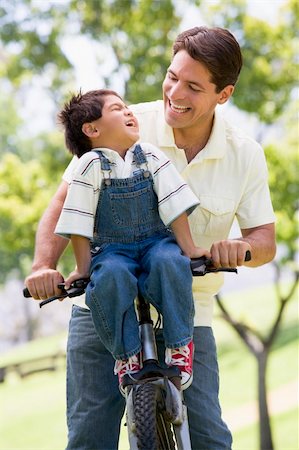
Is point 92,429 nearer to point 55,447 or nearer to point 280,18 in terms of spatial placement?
point 280,18

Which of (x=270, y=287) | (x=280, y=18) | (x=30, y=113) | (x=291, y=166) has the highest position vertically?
(x=30, y=113)

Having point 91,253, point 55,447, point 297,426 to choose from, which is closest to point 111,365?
point 91,253

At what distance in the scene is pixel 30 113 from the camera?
24.3 metres

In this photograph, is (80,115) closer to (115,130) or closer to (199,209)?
(115,130)

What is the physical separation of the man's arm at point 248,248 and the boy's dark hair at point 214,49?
1.68ft

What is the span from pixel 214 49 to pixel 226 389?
1741cm

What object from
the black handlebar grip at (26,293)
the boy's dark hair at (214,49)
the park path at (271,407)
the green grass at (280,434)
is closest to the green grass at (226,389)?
the green grass at (280,434)

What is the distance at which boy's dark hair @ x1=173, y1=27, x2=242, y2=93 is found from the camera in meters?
3.12

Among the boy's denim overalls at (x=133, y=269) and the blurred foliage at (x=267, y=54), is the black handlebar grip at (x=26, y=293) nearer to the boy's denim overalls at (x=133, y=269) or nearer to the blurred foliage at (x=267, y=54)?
the boy's denim overalls at (x=133, y=269)

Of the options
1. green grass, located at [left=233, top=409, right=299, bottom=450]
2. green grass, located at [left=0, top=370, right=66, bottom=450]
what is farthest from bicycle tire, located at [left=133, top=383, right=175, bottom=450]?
green grass, located at [left=0, top=370, right=66, bottom=450]

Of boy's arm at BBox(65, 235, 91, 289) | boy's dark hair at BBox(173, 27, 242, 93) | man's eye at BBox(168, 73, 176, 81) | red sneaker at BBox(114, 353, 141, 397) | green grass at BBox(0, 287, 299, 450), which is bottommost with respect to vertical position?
green grass at BBox(0, 287, 299, 450)

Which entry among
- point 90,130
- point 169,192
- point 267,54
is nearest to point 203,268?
point 169,192

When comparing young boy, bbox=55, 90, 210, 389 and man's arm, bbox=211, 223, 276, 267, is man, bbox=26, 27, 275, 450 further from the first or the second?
young boy, bbox=55, 90, 210, 389

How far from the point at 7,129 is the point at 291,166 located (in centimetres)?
1767
